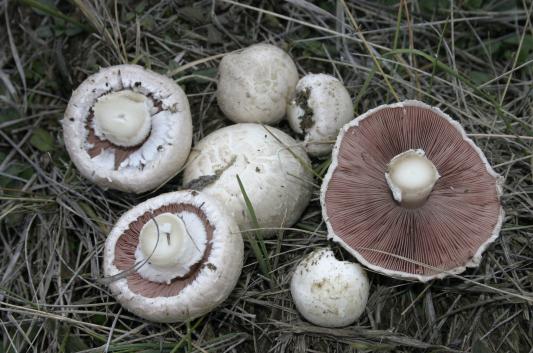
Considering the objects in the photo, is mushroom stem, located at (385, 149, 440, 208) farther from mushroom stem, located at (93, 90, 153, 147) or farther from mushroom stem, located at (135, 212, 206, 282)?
mushroom stem, located at (93, 90, 153, 147)

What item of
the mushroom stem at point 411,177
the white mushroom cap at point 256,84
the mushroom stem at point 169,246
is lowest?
the mushroom stem at point 169,246

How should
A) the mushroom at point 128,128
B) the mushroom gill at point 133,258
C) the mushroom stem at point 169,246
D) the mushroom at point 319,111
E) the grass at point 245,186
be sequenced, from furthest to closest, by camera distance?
the mushroom at point 319,111, the mushroom at point 128,128, the grass at point 245,186, the mushroom gill at point 133,258, the mushroom stem at point 169,246

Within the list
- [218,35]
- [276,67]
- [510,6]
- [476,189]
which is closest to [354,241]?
[476,189]

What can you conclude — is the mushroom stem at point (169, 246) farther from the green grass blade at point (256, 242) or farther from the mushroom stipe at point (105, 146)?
the mushroom stipe at point (105, 146)

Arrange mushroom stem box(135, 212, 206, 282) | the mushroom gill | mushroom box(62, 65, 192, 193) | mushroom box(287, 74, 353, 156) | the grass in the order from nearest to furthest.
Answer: mushroom stem box(135, 212, 206, 282) < the mushroom gill < the grass < mushroom box(62, 65, 192, 193) < mushroom box(287, 74, 353, 156)

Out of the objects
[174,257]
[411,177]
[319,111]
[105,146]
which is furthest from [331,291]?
[105,146]

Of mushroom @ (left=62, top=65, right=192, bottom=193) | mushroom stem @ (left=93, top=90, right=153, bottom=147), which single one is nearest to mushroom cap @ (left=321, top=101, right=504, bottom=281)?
mushroom @ (left=62, top=65, right=192, bottom=193)

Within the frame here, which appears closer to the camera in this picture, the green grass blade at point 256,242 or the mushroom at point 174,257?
the mushroom at point 174,257

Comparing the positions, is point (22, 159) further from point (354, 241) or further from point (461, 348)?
point (461, 348)

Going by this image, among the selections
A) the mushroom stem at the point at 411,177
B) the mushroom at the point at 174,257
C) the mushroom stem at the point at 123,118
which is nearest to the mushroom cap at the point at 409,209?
the mushroom stem at the point at 411,177
